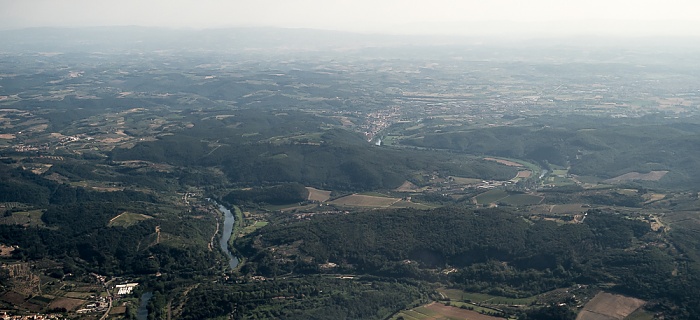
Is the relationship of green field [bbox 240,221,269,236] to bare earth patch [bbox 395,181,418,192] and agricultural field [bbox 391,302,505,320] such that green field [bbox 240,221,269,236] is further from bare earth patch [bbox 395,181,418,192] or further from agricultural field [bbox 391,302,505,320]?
agricultural field [bbox 391,302,505,320]

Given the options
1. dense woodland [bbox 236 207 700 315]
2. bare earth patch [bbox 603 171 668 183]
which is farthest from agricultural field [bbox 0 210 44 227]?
bare earth patch [bbox 603 171 668 183]

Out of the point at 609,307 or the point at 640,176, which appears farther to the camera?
the point at 640,176

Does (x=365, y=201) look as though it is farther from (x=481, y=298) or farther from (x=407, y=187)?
(x=481, y=298)

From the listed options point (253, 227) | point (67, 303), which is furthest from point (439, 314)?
point (253, 227)

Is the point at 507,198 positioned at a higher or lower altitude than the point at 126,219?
lower

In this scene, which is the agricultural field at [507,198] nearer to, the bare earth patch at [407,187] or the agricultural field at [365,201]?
the bare earth patch at [407,187]

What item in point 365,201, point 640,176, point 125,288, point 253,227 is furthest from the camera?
point 640,176
